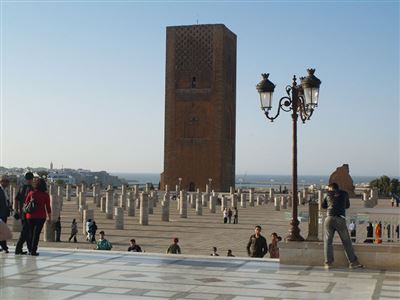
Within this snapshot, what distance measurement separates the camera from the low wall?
23.9 ft

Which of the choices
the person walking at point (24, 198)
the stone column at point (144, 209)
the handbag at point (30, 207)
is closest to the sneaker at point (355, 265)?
the handbag at point (30, 207)

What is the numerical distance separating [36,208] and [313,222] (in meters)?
3.33

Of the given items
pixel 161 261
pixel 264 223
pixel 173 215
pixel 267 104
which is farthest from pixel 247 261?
pixel 173 215

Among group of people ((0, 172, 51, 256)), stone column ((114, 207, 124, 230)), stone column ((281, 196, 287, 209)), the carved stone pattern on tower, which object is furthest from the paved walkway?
the carved stone pattern on tower

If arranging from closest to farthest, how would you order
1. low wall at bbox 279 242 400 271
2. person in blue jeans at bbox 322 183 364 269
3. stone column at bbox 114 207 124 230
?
person in blue jeans at bbox 322 183 364 269 < low wall at bbox 279 242 400 271 < stone column at bbox 114 207 124 230

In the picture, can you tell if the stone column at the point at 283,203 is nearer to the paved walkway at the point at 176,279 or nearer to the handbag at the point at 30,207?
the paved walkway at the point at 176,279

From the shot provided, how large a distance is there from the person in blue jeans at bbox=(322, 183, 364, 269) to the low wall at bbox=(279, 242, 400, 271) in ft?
0.56

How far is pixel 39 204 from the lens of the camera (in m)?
7.93

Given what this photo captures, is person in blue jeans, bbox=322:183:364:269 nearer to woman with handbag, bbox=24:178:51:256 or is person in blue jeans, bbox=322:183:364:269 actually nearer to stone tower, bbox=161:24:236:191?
woman with handbag, bbox=24:178:51:256

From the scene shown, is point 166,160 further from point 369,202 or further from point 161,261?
point 161,261

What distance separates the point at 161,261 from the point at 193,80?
144 ft

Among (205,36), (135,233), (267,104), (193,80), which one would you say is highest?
(205,36)

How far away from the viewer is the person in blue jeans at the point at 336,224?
7.16 m

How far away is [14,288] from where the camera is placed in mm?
5898
